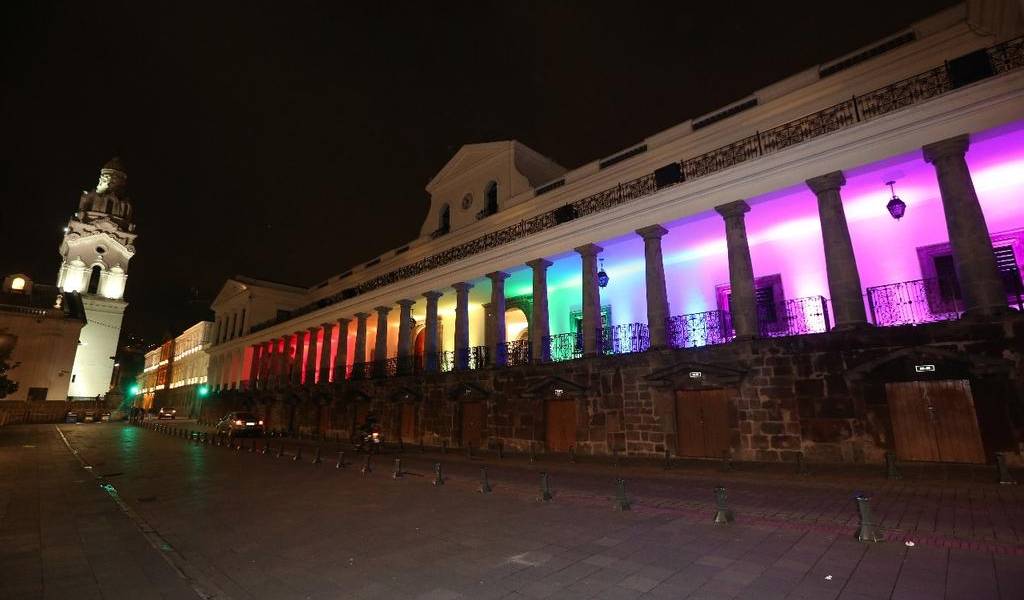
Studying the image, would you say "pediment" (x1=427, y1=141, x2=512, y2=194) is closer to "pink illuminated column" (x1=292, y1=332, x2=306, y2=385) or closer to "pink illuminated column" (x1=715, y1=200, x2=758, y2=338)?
"pink illuminated column" (x1=715, y1=200, x2=758, y2=338)

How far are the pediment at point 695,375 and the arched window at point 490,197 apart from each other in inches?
577

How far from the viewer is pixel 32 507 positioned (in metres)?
8.42

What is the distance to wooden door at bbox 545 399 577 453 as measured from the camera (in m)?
16.5

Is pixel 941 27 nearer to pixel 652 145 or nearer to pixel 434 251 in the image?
pixel 652 145

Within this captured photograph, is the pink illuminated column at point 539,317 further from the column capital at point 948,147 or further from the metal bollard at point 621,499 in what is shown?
the column capital at point 948,147

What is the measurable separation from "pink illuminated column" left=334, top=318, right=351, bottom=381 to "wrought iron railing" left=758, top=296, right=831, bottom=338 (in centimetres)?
2344

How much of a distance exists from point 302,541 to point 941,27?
2075 cm

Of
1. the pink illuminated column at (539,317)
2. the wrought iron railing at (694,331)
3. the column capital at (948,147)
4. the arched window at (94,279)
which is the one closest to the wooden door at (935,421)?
the wrought iron railing at (694,331)

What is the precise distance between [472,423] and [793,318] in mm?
13056

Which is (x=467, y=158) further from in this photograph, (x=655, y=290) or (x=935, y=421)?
(x=935, y=421)

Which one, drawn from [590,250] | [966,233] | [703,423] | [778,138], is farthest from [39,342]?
[966,233]

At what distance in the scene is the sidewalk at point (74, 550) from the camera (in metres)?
4.72

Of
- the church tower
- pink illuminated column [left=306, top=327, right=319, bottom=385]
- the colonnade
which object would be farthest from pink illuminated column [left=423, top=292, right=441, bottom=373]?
the church tower

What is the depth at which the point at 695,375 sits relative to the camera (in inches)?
527
